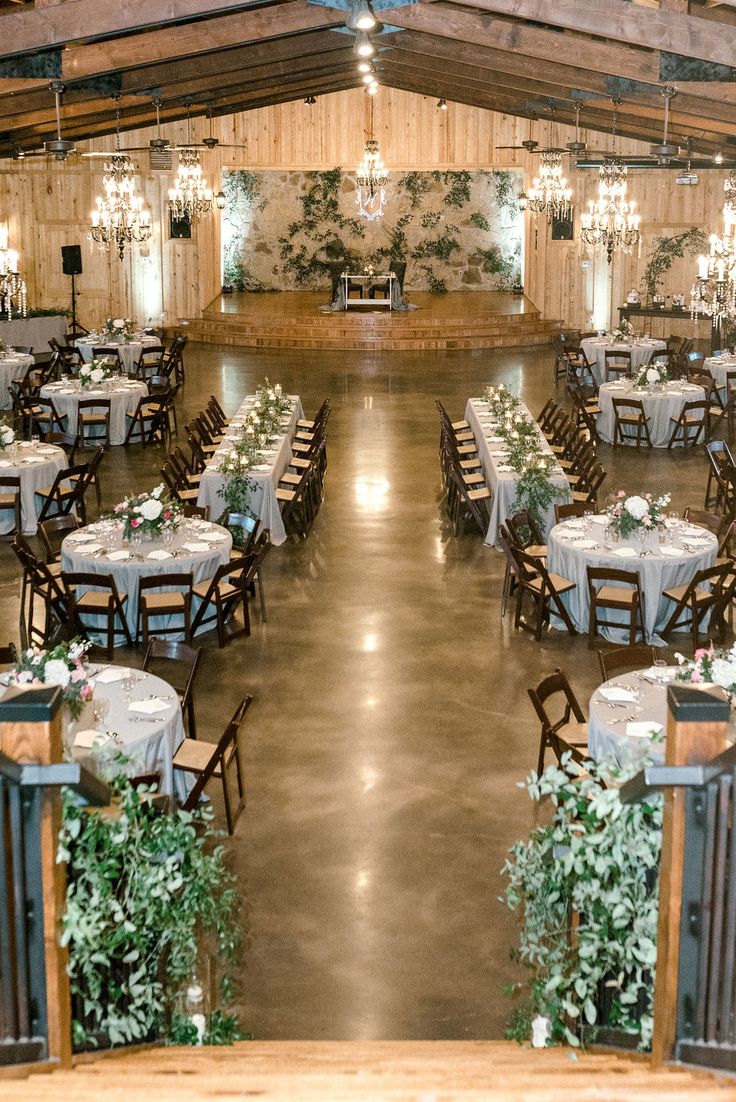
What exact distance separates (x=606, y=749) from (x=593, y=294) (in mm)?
22058

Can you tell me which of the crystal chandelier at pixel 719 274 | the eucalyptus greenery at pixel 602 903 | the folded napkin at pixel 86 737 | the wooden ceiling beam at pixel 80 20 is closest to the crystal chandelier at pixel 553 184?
the crystal chandelier at pixel 719 274

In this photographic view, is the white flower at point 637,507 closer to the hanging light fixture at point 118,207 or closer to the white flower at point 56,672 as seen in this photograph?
the white flower at point 56,672

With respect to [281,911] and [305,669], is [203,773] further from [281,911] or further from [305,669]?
[305,669]

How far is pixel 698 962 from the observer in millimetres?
3674

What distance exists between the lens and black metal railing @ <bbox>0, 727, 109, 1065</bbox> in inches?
141

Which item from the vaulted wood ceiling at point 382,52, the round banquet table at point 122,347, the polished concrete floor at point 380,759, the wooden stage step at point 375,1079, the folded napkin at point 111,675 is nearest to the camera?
the wooden stage step at point 375,1079

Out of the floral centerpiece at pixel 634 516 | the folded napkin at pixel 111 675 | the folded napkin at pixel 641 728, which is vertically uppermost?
the floral centerpiece at pixel 634 516

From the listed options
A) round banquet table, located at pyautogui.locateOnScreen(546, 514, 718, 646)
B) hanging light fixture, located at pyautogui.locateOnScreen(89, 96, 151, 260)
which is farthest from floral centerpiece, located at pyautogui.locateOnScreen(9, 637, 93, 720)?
hanging light fixture, located at pyautogui.locateOnScreen(89, 96, 151, 260)

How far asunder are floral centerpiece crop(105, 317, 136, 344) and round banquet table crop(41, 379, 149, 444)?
3241 mm

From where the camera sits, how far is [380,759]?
8.40m

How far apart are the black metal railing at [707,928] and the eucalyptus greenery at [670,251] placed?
2474 cm

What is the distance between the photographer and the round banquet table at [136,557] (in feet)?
33.5

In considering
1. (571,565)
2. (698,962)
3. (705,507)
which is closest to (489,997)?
(698,962)

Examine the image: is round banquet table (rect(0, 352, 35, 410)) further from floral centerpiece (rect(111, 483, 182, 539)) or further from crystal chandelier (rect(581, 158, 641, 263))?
floral centerpiece (rect(111, 483, 182, 539))
